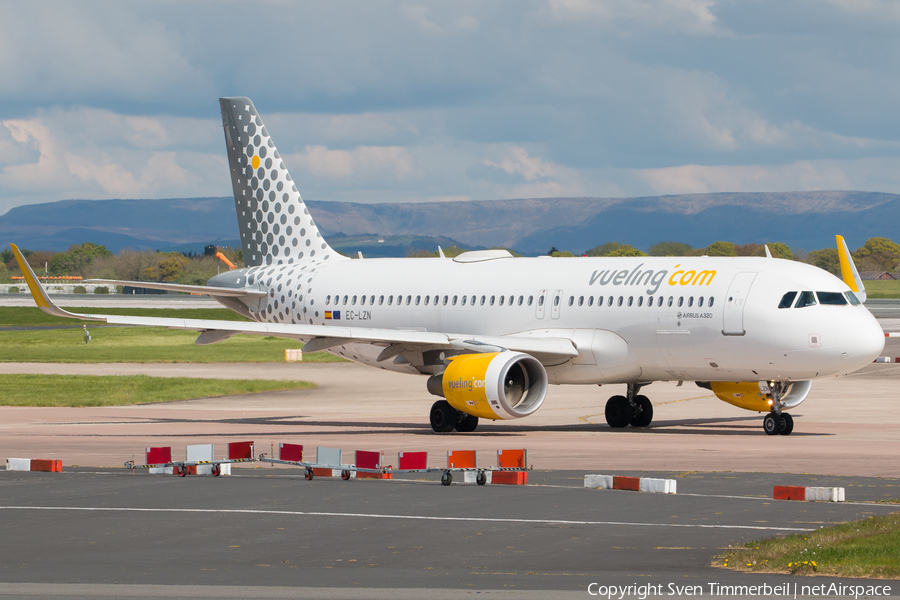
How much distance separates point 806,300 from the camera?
2978 cm

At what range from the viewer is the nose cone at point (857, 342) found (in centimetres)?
2919

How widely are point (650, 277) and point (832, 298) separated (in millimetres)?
4567

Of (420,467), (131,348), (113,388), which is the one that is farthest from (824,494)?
(131,348)

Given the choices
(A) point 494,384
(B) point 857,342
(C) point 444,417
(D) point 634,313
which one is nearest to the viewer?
(B) point 857,342

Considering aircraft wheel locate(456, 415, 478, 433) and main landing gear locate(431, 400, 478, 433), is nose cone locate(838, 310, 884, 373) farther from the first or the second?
main landing gear locate(431, 400, 478, 433)

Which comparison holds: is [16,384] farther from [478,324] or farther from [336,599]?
[336,599]

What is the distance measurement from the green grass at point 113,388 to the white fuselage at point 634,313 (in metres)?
9.32

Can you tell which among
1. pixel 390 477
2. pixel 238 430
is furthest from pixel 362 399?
pixel 390 477

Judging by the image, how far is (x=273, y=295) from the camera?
41062mm

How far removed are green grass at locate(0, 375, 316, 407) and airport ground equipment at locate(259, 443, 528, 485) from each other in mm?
22809

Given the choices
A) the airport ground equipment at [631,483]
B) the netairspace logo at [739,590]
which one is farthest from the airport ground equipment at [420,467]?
the netairspace logo at [739,590]

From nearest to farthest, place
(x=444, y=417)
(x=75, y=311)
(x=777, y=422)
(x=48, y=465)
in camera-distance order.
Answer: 1. (x=48, y=465)
2. (x=777, y=422)
3. (x=444, y=417)
4. (x=75, y=311)

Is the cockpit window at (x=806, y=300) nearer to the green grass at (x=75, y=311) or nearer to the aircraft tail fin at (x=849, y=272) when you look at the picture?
the aircraft tail fin at (x=849, y=272)

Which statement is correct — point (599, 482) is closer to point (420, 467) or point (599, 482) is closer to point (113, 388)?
point (420, 467)
